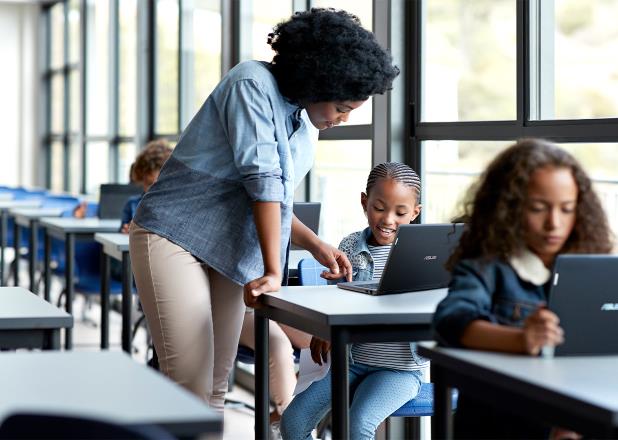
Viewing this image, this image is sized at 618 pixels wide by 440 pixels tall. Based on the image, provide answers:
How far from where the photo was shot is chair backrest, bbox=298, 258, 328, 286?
3.19 meters

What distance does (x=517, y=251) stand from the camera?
2002mm

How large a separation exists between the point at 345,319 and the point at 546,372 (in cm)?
66

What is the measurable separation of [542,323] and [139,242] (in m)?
1.16

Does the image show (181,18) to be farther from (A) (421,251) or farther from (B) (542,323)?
(B) (542,323)

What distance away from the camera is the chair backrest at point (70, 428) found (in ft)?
3.84

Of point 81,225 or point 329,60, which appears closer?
point 329,60

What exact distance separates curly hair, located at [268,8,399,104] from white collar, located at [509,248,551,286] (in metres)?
0.71

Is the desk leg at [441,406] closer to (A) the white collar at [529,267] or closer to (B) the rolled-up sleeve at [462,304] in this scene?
(B) the rolled-up sleeve at [462,304]

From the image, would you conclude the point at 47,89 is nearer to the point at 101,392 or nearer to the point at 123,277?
the point at 123,277

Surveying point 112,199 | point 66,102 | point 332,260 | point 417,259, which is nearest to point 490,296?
point 417,259

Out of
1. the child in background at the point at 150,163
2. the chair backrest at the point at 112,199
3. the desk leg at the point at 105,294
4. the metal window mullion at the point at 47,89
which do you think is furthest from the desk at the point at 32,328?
the metal window mullion at the point at 47,89

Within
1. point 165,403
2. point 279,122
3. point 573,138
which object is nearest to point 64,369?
point 165,403

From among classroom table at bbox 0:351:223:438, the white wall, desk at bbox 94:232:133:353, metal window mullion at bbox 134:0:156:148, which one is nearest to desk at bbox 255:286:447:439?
classroom table at bbox 0:351:223:438

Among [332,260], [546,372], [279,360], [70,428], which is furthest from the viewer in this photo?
Result: [279,360]
